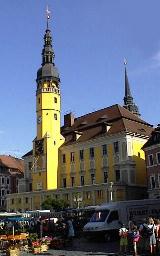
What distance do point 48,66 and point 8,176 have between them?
85.8 ft

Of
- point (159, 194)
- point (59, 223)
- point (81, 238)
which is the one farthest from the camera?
point (159, 194)

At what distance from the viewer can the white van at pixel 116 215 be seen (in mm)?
30250

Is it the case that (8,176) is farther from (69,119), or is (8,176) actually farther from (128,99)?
(128,99)

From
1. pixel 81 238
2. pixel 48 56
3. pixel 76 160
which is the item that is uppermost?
pixel 48 56

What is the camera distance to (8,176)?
3376 inches

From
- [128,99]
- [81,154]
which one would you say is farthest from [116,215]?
[128,99]

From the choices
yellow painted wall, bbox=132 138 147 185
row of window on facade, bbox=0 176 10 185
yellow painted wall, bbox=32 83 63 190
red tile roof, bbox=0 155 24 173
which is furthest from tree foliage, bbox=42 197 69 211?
red tile roof, bbox=0 155 24 173

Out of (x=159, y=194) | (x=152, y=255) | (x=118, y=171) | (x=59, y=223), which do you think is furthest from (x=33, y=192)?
(x=152, y=255)

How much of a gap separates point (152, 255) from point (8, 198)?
5158 cm

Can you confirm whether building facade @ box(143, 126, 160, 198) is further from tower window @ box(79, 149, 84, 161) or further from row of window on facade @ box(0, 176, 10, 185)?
row of window on facade @ box(0, 176, 10, 185)

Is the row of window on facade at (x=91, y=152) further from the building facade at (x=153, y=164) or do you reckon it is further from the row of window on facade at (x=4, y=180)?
the row of window on facade at (x=4, y=180)

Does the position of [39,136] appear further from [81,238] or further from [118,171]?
[81,238]

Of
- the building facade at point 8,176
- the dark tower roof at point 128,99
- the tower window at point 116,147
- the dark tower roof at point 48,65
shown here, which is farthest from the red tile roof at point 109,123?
the dark tower roof at point 128,99

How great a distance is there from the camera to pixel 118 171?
58.1 m
